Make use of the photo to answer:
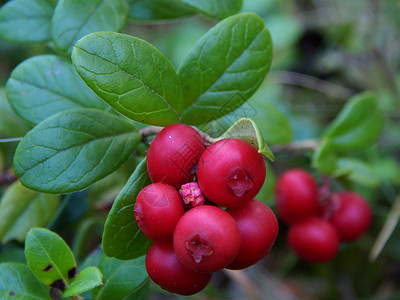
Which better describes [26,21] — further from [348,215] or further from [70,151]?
[348,215]

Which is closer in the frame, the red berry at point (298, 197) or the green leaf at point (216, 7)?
the green leaf at point (216, 7)

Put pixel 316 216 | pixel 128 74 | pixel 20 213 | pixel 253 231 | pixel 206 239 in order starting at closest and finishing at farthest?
pixel 206 239
pixel 253 231
pixel 128 74
pixel 20 213
pixel 316 216

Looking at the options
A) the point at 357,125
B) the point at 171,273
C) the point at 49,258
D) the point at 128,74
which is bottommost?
Answer: the point at 357,125

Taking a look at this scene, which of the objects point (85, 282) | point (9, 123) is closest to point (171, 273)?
point (85, 282)

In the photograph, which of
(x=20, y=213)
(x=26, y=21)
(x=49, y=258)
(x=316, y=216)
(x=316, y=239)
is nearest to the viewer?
(x=49, y=258)

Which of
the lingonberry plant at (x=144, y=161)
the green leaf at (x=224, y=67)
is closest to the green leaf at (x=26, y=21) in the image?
the lingonberry plant at (x=144, y=161)

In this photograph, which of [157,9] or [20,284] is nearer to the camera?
[20,284]

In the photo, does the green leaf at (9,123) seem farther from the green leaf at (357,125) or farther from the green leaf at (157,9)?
the green leaf at (357,125)

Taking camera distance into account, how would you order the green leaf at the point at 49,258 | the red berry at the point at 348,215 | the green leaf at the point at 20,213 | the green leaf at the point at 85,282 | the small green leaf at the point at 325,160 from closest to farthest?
the green leaf at the point at 85,282 < the green leaf at the point at 49,258 < the green leaf at the point at 20,213 < the small green leaf at the point at 325,160 < the red berry at the point at 348,215
